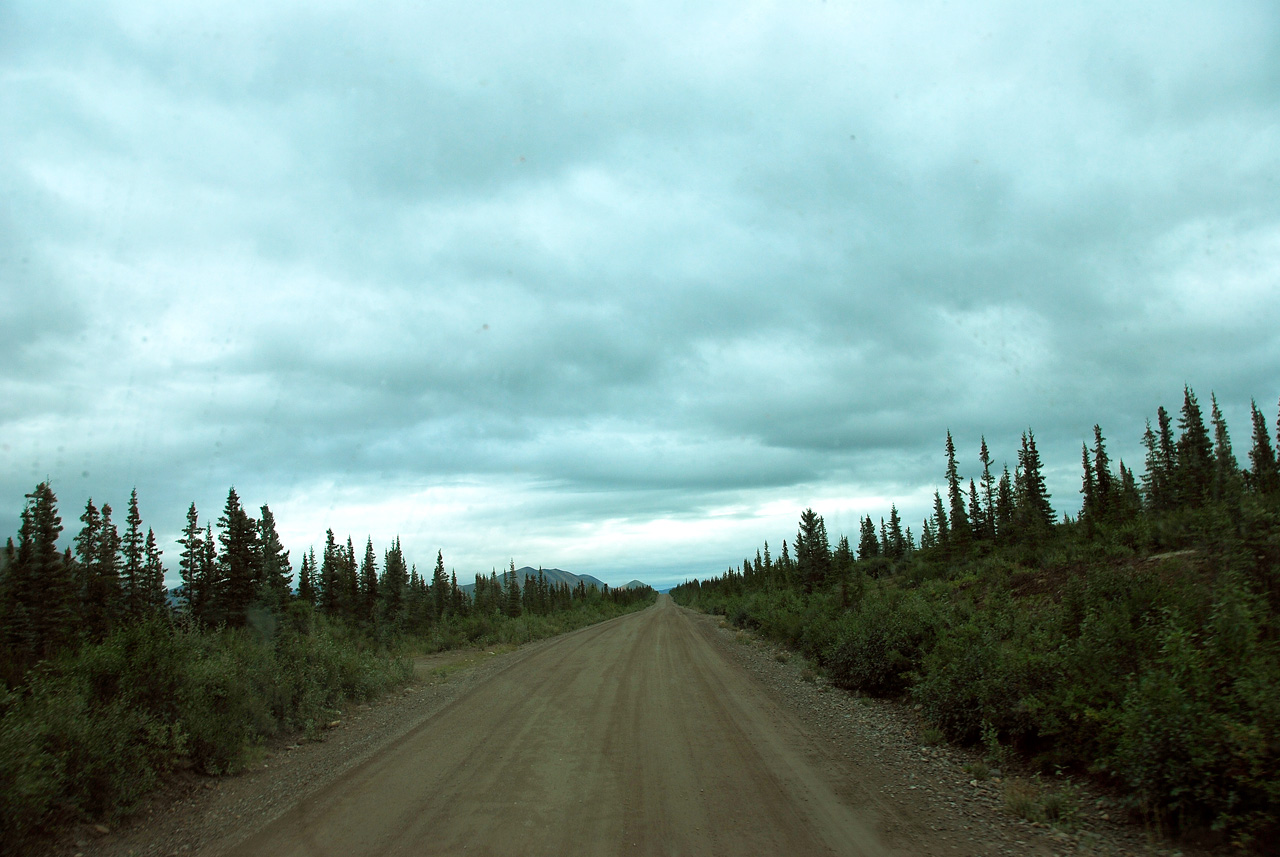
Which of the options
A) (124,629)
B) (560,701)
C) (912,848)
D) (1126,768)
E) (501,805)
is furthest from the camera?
(560,701)

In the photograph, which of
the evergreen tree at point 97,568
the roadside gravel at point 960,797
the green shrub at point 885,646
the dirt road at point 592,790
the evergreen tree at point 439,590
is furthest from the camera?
the evergreen tree at point 439,590

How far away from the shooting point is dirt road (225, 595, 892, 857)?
222 inches

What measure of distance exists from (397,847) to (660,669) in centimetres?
1249

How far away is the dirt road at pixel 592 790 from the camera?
564 centimetres

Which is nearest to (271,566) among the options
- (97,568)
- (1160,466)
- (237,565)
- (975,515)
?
(237,565)

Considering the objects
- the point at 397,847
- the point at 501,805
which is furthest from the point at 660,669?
the point at 397,847

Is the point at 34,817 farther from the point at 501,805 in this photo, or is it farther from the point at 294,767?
the point at 501,805

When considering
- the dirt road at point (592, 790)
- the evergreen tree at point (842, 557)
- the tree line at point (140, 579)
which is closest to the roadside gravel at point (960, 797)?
the dirt road at point (592, 790)

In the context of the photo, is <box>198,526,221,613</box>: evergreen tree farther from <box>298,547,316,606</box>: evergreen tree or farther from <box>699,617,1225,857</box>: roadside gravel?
<box>699,617,1225,857</box>: roadside gravel

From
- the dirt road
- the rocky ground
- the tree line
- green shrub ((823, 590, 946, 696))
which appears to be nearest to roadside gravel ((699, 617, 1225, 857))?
the rocky ground

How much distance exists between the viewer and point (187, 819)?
23.5 ft

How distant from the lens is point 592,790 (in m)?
7.03

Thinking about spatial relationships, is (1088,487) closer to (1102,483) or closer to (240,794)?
(1102,483)

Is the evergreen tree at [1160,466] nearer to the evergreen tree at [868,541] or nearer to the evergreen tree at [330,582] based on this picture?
the evergreen tree at [868,541]
